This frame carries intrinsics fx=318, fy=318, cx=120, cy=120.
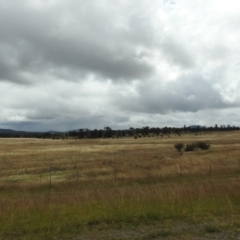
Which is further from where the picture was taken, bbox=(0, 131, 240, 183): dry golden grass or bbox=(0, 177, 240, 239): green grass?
bbox=(0, 131, 240, 183): dry golden grass

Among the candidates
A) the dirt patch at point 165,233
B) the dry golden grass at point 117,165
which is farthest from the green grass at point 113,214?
the dry golden grass at point 117,165

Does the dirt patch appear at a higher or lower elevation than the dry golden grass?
higher

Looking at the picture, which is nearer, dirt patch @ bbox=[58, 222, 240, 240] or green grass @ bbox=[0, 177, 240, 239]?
dirt patch @ bbox=[58, 222, 240, 240]

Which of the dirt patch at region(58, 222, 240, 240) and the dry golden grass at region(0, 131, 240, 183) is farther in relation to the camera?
the dry golden grass at region(0, 131, 240, 183)

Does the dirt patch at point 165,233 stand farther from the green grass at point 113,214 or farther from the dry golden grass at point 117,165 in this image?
the dry golden grass at point 117,165

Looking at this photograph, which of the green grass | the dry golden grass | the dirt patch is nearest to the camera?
the dirt patch

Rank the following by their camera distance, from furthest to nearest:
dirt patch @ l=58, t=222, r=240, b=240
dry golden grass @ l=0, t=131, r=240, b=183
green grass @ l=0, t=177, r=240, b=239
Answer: dry golden grass @ l=0, t=131, r=240, b=183 → green grass @ l=0, t=177, r=240, b=239 → dirt patch @ l=58, t=222, r=240, b=240

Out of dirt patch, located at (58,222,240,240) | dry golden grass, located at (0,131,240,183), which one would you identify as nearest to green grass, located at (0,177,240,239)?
dirt patch, located at (58,222,240,240)

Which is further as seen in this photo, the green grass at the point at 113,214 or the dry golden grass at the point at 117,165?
the dry golden grass at the point at 117,165

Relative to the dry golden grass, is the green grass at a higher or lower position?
higher

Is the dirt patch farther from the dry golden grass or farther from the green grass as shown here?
the dry golden grass

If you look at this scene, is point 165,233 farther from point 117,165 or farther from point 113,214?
point 117,165

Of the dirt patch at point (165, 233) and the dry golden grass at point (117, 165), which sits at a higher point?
the dirt patch at point (165, 233)

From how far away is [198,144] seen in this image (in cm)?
6675
